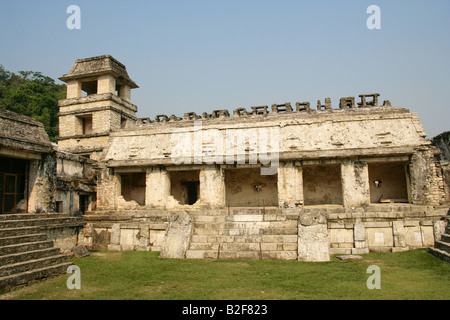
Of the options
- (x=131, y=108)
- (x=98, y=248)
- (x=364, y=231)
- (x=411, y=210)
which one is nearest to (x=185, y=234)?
(x=98, y=248)

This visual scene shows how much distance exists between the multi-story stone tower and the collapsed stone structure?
438 millimetres

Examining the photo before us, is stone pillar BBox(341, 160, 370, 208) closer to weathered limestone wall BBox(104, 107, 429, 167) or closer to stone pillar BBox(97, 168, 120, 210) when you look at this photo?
weathered limestone wall BBox(104, 107, 429, 167)

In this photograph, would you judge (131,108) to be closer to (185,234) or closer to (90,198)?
(90,198)

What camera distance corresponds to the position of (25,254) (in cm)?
815

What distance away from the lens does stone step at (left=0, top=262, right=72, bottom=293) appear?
6.99 meters

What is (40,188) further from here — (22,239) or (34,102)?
(34,102)

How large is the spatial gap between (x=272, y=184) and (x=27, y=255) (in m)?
12.6

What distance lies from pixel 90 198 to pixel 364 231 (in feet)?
48.2

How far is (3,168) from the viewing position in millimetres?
11805

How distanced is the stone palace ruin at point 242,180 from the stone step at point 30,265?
9.31 ft

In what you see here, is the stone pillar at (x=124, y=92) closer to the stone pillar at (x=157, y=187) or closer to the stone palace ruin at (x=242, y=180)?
the stone palace ruin at (x=242, y=180)

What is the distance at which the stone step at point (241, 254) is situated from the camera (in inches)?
372

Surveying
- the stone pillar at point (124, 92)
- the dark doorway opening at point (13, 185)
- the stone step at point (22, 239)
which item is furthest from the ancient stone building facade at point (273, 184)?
the stone pillar at point (124, 92)

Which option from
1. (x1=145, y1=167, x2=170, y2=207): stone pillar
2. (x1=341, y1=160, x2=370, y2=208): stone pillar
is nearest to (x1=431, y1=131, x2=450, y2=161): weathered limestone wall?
(x1=341, y1=160, x2=370, y2=208): stone pillar
